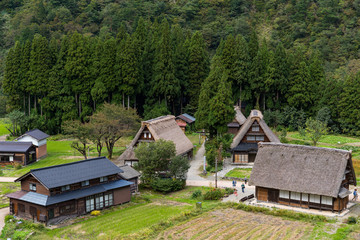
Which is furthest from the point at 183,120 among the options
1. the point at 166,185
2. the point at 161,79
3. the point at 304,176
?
the point at 304,176

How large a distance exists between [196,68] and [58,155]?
75.4 ft

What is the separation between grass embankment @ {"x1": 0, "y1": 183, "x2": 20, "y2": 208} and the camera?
115ft

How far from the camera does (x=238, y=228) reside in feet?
92.9

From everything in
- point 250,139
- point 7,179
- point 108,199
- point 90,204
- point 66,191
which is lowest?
point 90,204

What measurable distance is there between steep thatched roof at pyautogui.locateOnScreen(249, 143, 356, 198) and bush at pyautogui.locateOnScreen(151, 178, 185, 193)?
7.15m

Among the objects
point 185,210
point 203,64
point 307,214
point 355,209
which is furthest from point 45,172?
point 203,64

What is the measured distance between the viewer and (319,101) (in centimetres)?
5812

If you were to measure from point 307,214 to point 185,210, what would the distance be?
27.9ft

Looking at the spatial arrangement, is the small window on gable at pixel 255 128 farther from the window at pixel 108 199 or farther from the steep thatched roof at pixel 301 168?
the window at pixel 108 199

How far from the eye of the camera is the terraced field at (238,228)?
88.7ft

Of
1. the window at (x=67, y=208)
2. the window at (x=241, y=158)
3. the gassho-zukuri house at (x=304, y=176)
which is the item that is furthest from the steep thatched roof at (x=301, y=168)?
the window at (x=67, y=208)

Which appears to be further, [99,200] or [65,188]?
[99,200]

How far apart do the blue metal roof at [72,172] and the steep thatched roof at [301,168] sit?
1129 cm

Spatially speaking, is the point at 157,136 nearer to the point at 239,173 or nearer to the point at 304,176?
the point at 239,173
